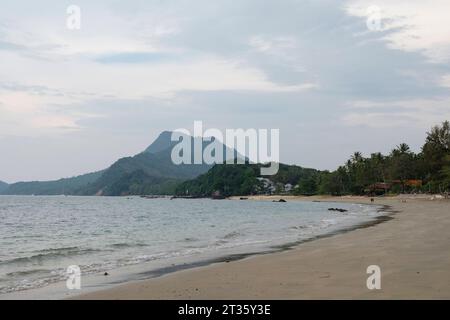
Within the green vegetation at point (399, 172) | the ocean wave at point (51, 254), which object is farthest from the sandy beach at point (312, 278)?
the green vegetation at point (399, 172)

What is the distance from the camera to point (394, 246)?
728 inches

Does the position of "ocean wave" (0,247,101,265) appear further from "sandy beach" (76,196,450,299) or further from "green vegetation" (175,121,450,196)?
"green vegetation" (175,121,450,196)

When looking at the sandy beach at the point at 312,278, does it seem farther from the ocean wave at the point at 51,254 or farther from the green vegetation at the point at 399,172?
the green vegetation at the point at 399,172

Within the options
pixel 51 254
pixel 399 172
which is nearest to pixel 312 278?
pixel 51 254

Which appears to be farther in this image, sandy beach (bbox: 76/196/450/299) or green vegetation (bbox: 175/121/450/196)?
green vegetation (bbox: 175/121/450/196)

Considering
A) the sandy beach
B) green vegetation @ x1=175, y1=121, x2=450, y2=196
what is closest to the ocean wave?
the sandy beach

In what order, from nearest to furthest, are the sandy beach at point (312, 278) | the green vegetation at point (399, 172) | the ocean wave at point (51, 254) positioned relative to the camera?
the sandy beach at point (312, 278)
the ocean wave at point (51, 254)
the green vegetation at point (399, 172)

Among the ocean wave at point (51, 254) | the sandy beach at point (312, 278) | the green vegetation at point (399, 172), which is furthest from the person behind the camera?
the green vegetation at point (399, 172)

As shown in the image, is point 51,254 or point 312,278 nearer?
point 312,278

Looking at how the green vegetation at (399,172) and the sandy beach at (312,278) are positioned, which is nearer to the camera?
the sandy beach at (312,278)

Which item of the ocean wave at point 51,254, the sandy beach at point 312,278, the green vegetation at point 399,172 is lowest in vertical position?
the ocean wave at point 51,254

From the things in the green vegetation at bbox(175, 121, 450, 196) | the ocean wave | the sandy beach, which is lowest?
the ocean wave

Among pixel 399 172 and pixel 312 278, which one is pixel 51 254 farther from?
pixel 399 172
